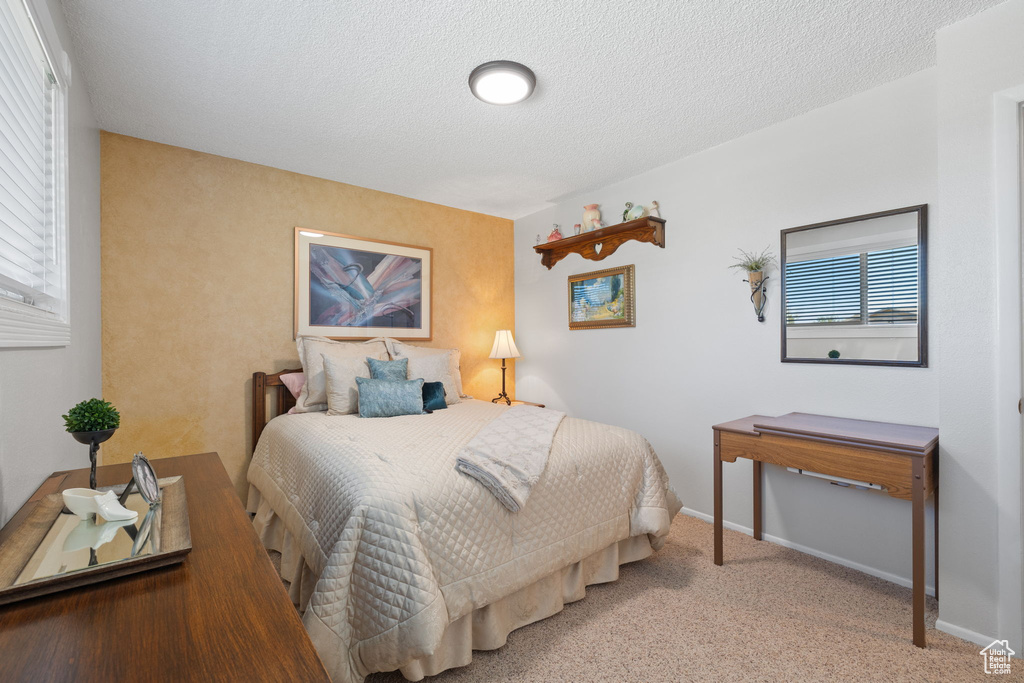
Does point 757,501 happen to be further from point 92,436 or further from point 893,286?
point 92,436

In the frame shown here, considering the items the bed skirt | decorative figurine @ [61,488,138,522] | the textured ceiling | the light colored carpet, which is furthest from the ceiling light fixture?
the light colored carpet

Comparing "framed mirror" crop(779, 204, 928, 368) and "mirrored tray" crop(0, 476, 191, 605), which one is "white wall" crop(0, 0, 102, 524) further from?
"framed mirror" crop(779, 204, 928, 368)

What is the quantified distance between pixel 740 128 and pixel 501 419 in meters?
2.24

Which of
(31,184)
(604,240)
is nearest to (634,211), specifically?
(604,240)

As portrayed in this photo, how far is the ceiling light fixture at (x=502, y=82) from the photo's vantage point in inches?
83.7

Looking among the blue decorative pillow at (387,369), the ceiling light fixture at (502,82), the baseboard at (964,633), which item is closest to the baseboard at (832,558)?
the baseboard at (964,633)

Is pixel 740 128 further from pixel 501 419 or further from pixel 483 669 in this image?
pixel 483 669

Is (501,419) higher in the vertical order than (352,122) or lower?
lower

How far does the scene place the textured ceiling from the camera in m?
1.82

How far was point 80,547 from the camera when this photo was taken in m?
0.88

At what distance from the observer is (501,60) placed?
6.93 feet

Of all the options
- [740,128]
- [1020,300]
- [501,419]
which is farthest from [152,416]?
[1020,300]

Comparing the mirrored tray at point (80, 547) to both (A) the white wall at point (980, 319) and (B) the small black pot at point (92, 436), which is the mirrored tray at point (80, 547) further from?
(A) the white wall at point (980, 319)

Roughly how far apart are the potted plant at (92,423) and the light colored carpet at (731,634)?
3.89ft
